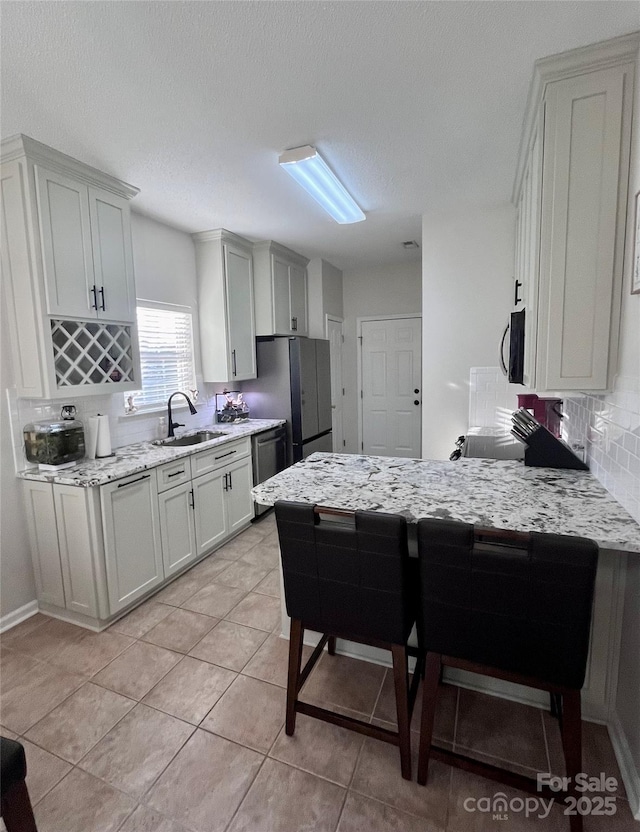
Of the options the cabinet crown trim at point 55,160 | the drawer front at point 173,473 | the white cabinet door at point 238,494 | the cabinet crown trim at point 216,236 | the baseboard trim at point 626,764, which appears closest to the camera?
the baseboard trim at point 626,764

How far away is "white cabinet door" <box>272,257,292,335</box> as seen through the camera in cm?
427

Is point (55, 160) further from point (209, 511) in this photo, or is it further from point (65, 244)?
point (209, 511)

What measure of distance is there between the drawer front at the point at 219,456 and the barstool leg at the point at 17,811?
2.05 meters

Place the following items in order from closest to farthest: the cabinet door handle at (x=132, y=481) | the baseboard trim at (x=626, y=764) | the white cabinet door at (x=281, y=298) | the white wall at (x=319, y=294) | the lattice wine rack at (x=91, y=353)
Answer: the baseboard trim at (x=626, y=764) < the cabinet door handle at (x=132, y=481) < the lattice wine rack at (x=91, y=353) < the white cabinet door at (x=281, y=298) < the white wall at (x=319, y=294)

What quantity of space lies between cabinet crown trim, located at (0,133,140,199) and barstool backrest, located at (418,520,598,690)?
2.69 metres

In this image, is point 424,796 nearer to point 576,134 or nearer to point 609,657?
point 609,657

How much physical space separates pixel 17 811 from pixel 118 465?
1718mm

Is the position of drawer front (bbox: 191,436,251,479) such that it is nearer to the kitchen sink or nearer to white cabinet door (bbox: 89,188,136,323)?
the kitchen sink

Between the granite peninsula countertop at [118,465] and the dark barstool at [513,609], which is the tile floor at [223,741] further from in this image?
Result: the granite peninsula countertop at [118,465]

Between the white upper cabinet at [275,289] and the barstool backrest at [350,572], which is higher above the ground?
the white upper cabinet at [275,289]

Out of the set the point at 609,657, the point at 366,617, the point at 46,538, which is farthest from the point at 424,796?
the point at 46,538

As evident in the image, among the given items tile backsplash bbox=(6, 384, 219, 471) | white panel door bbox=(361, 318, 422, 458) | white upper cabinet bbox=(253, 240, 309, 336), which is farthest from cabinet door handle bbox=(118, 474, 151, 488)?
white panel door bbox=(361, 318, 422, 458)

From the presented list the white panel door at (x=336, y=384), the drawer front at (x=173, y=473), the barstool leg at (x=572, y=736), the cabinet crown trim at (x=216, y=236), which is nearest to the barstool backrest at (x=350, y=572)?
the barstool leg at (x=572, y=736)

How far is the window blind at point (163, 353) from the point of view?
132 inches
